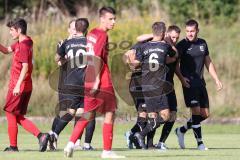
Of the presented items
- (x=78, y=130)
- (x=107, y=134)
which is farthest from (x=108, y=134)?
(x=78, y=130)

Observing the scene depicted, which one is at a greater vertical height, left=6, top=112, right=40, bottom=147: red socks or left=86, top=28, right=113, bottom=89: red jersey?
left=86, top=28, right=113, bottom=89: red jersey

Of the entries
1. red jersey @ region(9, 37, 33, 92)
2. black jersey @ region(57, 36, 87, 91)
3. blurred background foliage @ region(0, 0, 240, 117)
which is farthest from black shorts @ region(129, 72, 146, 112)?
blurred background foliage @ region(0, 0, 240, 117)

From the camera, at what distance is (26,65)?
611 inches

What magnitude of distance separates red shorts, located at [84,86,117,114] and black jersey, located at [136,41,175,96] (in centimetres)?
228

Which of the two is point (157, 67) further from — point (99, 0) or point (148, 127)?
point (99, 0)

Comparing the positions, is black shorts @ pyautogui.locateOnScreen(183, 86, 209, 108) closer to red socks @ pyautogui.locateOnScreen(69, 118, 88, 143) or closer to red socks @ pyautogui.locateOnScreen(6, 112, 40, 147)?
red socks @ pyautogui.locateOnScreen(6, 112, 40, 147)

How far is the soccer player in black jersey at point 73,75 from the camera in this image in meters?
16.2

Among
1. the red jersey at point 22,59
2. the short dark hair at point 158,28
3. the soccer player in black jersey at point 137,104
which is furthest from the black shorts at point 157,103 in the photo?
the red jersey at point 22,59

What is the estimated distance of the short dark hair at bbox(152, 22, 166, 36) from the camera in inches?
623

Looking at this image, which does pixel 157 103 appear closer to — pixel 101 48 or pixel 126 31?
pixel 101 48

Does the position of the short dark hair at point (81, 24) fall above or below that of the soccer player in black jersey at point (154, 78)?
above

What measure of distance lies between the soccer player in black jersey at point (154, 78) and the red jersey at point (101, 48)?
7.38ft

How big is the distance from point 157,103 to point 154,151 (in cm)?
84

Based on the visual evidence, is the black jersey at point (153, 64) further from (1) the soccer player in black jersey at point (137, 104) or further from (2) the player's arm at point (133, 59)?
(1) the soccer player in black jersey at point (137, 104)
